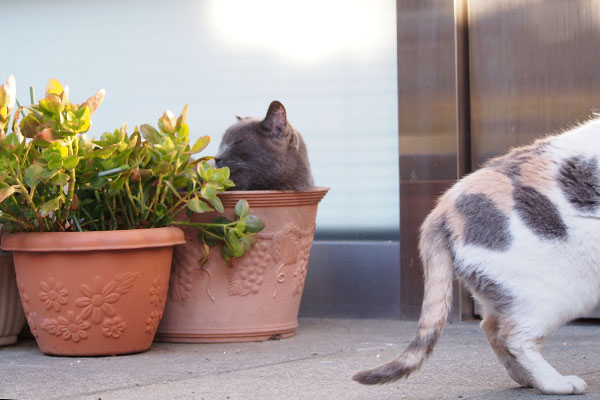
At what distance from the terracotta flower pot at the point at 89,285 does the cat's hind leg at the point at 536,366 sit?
5.45 feet

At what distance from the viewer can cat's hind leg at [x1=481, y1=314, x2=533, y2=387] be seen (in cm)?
276

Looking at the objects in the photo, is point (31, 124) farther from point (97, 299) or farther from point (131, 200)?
point (97, 299)

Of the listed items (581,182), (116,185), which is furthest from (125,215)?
(581,182)

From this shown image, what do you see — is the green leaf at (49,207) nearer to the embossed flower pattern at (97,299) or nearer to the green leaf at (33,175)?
the green leaf at (33,175)

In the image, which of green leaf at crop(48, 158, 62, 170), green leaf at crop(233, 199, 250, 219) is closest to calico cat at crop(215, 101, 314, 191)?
green leaf at crop(233, 199, 250, 219)

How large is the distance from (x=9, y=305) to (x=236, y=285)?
106cm

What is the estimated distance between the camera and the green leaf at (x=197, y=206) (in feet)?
12.0

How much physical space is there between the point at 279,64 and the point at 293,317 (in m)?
1.64

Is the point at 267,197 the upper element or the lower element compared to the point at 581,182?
lower

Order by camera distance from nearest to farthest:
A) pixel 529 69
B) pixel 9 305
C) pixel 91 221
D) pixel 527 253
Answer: pixel 527 253, pixel 91 221, pixel 9 305, pixel 529 69

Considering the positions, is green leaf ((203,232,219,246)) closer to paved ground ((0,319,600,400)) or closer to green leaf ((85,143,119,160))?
paved ground ((0,319,600,400))

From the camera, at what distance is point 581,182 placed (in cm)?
264

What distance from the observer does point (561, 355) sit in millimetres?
3467

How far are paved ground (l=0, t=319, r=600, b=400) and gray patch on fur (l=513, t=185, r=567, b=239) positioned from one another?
1.65 ft
